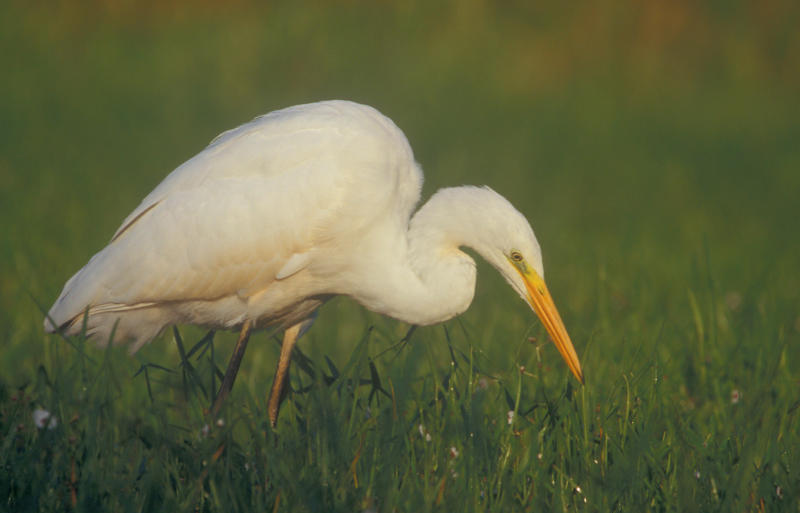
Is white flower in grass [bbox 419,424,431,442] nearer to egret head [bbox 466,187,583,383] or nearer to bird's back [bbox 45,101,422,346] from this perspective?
egret head [bbox 466,187,583,383]

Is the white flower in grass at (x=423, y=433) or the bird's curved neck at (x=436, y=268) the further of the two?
the bird's curved neck at (x=436, y=268)

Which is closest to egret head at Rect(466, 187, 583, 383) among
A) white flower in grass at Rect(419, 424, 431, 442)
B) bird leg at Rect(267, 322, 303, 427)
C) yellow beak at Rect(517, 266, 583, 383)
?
yellow beak at Rect(517, 266, 583, 383)

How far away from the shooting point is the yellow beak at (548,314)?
3916 mm

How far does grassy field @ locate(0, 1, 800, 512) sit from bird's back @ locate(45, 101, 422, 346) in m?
0.33

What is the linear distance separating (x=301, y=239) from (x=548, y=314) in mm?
985

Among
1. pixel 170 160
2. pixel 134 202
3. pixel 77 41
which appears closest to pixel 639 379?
pixel 134 202

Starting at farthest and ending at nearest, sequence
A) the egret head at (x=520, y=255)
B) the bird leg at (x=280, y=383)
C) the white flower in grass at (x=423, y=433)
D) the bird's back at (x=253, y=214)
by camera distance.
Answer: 1. the bird leg at (x=280, y=383)
2. the bird's back at (x=253, y=214)
3. the egret head at (x=520, y=255)
4. the white flower in grass at (x=423, y=433)

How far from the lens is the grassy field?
126 inches

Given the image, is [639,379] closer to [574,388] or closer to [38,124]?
[574,388]

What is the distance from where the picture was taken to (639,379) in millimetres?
3754

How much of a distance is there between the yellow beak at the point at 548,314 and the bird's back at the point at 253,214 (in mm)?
614

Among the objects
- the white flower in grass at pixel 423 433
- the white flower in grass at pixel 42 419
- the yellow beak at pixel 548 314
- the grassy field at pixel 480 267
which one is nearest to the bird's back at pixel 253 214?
the grassy field at pixel 480 267

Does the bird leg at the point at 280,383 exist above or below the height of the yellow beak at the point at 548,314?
below

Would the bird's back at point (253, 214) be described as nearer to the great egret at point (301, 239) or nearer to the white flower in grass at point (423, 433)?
the great egret at point (301, 239)
